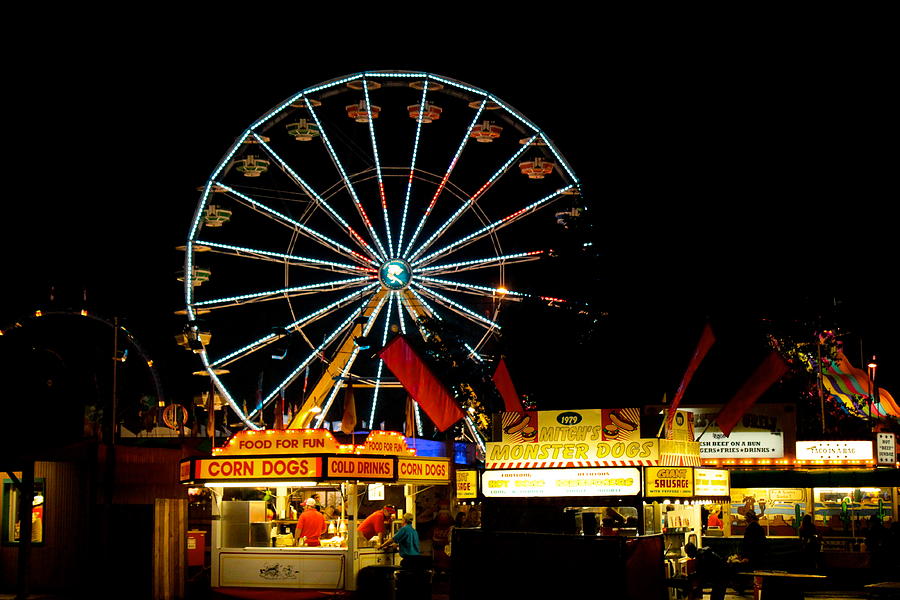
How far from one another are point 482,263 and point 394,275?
2140 mm

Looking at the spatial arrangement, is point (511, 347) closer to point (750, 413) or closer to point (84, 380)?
point (750, 413)

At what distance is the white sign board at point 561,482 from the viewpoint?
18.9m

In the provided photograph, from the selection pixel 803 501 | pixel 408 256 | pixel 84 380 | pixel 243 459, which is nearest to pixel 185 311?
pixel 84 380

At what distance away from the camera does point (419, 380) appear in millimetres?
20562

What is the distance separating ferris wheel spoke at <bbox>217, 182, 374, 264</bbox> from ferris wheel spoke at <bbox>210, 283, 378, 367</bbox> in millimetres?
832

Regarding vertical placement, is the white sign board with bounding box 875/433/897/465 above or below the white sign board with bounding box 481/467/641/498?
above

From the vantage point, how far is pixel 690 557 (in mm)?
18453

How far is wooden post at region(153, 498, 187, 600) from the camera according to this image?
21234mm

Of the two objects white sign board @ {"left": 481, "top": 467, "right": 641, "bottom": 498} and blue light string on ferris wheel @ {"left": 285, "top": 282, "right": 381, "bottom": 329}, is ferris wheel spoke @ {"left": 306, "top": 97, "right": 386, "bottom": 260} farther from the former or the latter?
white sign board @ {"left": 481, "top": 467, "right": 641, "bottom": 498}

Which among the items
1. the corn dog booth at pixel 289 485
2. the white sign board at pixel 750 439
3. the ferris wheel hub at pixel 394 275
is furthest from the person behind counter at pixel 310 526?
the white sign board at pixel 750 439

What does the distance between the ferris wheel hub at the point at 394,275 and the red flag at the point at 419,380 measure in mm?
6893

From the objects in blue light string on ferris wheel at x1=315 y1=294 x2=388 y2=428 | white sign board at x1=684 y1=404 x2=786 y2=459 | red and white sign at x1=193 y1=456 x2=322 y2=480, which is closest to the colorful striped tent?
white sign board at x1=684 y1=404 x2=786 y2=459

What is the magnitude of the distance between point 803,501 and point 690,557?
10759 mm

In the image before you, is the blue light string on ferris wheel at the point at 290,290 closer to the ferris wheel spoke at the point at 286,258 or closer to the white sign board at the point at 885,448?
the ferris wheel spoke at the point at 286,258
